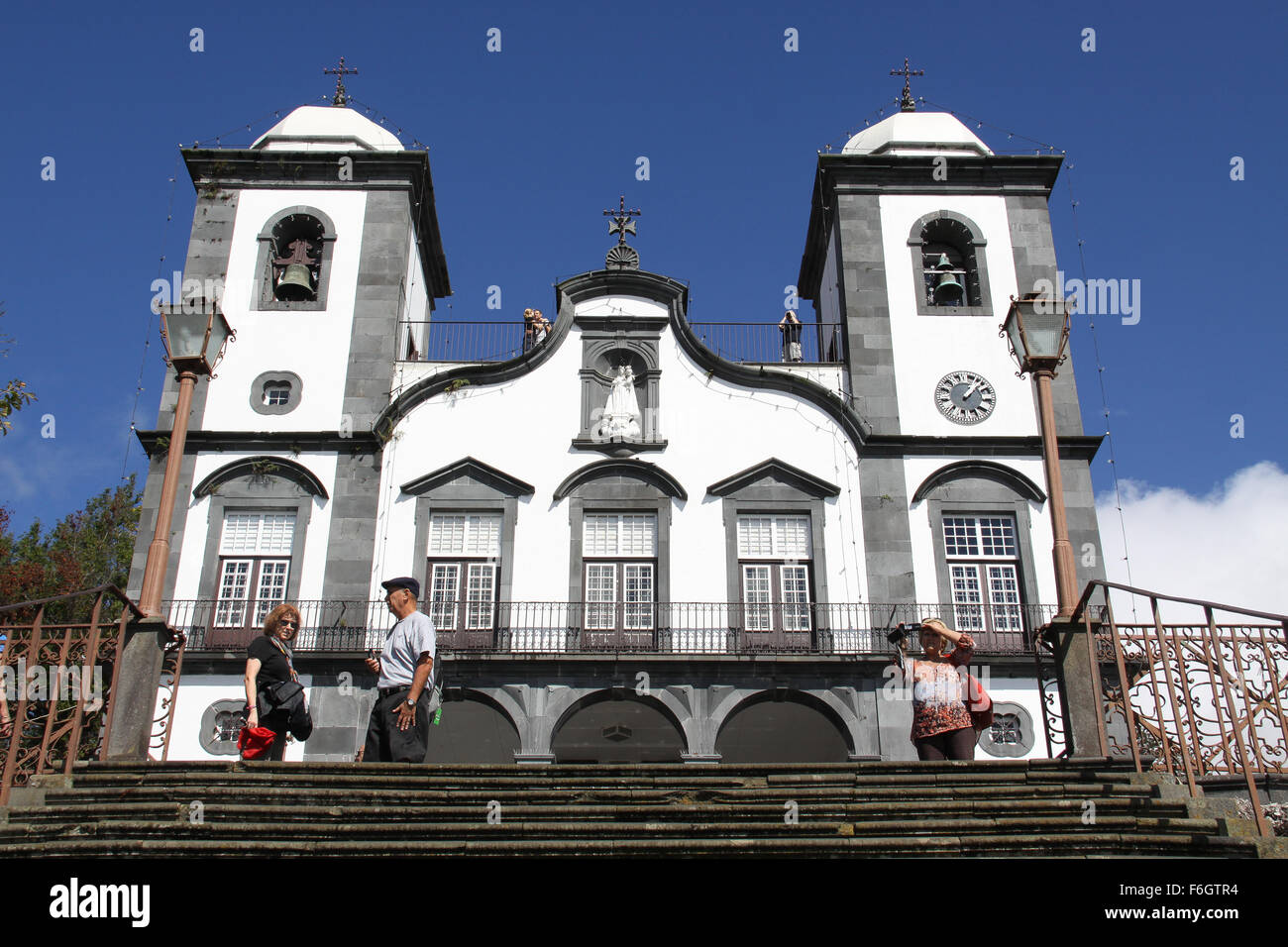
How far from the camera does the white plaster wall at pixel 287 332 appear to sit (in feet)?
64.4

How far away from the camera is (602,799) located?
26.1 ft

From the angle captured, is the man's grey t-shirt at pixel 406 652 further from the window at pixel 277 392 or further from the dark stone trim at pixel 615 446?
the window at pixel 277 392

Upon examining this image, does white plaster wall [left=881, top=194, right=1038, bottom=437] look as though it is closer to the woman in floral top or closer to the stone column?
the woman in floral top

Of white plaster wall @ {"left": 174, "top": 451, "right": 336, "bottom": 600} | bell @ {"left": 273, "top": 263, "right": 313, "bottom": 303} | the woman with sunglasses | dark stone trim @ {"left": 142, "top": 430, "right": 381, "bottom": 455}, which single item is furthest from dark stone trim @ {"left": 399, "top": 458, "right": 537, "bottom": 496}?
the woman with sunglasses

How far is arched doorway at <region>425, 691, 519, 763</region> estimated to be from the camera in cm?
1786

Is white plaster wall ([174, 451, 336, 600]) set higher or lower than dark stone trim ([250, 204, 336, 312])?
lower

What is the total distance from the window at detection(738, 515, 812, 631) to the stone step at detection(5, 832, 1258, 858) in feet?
35.3

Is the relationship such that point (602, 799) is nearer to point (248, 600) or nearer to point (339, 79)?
point (248, 600)

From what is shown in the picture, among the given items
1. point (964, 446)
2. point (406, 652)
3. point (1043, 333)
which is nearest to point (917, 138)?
point (964, 446)

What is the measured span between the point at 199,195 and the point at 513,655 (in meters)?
10.9
